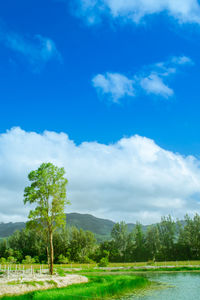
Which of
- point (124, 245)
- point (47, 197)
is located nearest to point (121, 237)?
point (124, 245)

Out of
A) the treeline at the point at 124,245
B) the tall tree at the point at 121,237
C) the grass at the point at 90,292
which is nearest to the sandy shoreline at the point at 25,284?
the grass at the point at 90,292

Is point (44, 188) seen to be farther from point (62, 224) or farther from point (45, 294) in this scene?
point (45, 294)

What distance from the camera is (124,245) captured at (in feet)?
277

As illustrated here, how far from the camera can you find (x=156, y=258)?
77.1m

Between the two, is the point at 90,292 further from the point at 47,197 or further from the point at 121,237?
the point at 121,237

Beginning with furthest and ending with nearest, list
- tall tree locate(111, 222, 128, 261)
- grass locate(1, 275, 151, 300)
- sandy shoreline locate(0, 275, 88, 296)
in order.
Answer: tall tree locate(111, 222, 128, 261) < sandy shoreline locate(0, 275, 88, 296) < grass locate(1, 275, 151, 300)

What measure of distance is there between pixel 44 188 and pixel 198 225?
65.9 meters

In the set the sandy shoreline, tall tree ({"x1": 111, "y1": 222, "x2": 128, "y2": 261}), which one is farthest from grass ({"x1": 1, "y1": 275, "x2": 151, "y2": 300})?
tall tree ({"x1": 111, "y1": 222, "x2": 128, "y2": 261})

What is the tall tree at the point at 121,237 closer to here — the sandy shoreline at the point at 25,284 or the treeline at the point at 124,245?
the treeline at the point at 124,245

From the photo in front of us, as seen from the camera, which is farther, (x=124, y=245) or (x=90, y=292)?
(x=124, y=245)

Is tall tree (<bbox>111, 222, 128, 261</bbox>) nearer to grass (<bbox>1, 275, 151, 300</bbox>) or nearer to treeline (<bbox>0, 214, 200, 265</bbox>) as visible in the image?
treeline (<bbox>0, 214, 200, 265</bbox>)

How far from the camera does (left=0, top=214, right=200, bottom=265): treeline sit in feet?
251

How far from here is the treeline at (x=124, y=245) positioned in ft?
251

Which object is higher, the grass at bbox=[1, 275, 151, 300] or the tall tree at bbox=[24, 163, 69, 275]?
the tall tree at bbox=[24, 163, 69, 275]
